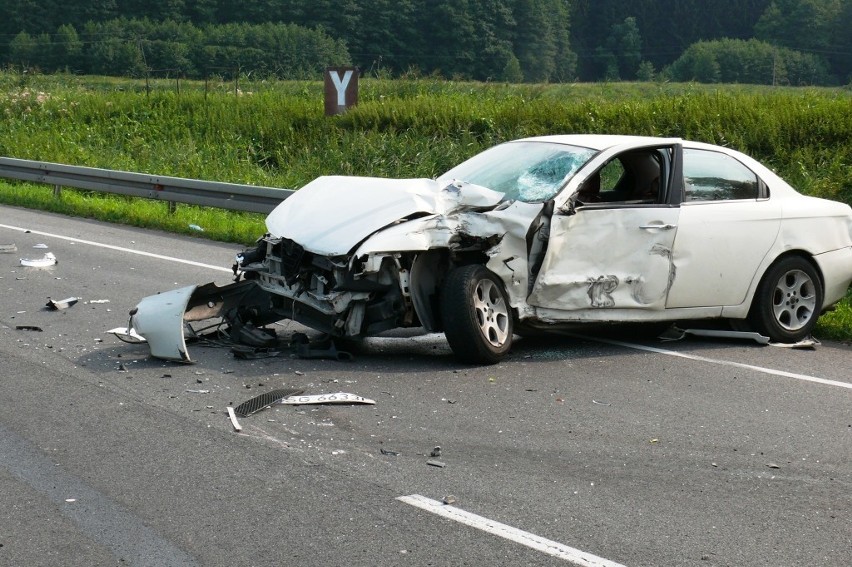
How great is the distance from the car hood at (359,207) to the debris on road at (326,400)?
1090 millimetres

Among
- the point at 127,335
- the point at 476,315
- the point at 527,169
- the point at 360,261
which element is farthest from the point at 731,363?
the point at 127,335

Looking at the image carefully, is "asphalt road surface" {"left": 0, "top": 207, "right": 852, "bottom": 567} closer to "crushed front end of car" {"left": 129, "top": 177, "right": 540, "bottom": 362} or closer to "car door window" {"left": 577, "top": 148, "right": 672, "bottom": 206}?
"crushed front end of car" {"left": 129, "top": 177, "right": 540, "bottom": 362}

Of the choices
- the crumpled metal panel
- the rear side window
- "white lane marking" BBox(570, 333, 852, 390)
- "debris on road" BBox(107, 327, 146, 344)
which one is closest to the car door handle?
the rear side window

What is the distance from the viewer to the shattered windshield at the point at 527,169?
805cm

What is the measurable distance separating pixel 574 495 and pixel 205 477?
5.55 ft

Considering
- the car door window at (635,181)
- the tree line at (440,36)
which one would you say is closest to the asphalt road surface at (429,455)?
the car door window at (635,181)

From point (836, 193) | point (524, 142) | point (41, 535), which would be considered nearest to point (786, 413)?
point (524, 142)

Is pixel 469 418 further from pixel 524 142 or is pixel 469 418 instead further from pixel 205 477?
pixel 524 142

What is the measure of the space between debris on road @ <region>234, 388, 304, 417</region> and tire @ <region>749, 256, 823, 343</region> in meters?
3.84

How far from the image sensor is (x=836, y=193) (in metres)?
14.1

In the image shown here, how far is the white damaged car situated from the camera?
742cm

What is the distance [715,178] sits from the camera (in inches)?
340

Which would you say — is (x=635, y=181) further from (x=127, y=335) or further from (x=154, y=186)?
(x=154, y=186)

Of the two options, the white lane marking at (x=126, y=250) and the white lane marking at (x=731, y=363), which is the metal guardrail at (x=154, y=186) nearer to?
the white lane marking at (x=126, y=250)
